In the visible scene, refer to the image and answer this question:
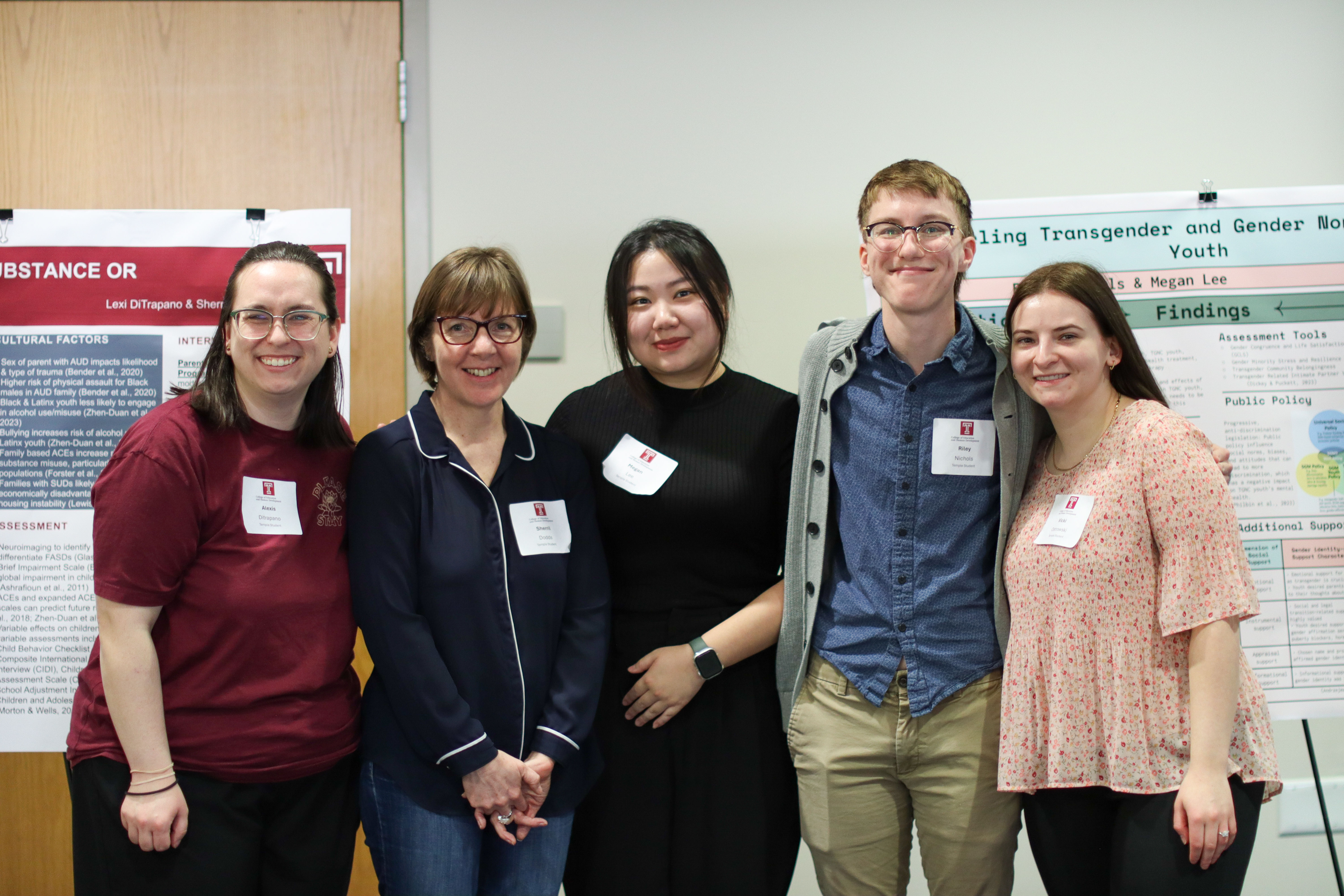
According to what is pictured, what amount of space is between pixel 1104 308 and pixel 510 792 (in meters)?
1.39

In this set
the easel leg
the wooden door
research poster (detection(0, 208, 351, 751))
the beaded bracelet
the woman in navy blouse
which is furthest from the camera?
the wooden door

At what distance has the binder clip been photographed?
2293 mm

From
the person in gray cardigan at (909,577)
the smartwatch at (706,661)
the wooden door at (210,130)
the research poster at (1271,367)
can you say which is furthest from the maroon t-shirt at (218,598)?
the research poster at (1271,367)

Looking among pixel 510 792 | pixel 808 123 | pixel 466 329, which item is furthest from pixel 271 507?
pixel 808 123

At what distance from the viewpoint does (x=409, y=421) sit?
5.23 feet

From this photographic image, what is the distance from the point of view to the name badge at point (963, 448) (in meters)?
1.65

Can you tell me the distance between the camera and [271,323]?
150cm

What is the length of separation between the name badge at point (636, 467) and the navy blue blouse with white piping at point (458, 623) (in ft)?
0.59

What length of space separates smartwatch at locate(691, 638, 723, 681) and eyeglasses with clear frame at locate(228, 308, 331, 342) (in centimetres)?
92

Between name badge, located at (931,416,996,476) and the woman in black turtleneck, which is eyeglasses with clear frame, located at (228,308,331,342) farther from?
name badge, located at (931,416,996,476)

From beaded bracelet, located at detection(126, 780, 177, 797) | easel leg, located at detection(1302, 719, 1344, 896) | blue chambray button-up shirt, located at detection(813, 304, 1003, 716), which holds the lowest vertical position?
easel leg, located at detection(1302, 719, 1344, 896)

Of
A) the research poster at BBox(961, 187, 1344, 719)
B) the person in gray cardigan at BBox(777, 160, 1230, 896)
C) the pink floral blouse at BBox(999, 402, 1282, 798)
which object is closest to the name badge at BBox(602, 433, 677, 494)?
the person in gray cardigan at BBox(777, 160, 1230, 896)

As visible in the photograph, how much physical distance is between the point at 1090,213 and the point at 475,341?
1724 millimetres

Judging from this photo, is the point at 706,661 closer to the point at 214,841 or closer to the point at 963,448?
the point at 963,448
